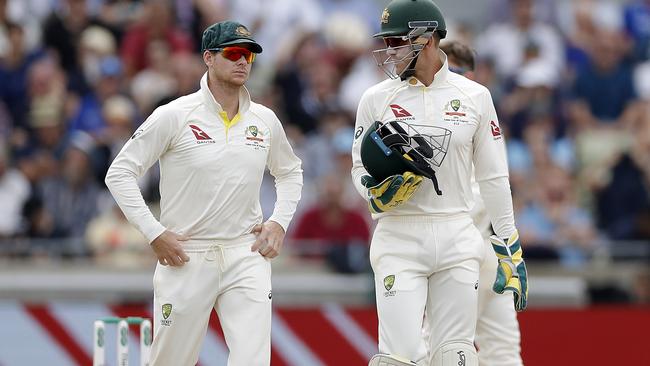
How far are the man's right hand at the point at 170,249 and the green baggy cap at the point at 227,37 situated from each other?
1046 mm

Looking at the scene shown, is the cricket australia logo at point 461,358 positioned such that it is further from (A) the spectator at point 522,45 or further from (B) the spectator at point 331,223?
(A) the spectator at point 522,45

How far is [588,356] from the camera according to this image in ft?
36.5

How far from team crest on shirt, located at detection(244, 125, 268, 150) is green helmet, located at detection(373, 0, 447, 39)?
0.85m

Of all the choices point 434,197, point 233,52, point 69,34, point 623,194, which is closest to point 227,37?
point 233,52

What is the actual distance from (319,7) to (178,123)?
25.1 feet

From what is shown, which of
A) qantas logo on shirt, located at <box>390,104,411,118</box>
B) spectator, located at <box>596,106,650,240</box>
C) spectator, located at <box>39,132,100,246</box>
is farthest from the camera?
spectator, located at <box>596,106,650,240</box>

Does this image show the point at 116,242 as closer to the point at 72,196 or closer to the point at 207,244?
the point at 72,196

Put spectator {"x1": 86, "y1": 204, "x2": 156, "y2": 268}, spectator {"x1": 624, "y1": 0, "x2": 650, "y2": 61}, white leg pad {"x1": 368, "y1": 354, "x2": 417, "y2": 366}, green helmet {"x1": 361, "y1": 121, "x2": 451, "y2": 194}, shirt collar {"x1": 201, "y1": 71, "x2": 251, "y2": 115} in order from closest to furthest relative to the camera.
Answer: white leg pad {"x1": 368, "y1": 354, "x2": 417, "y2": 366} < green helmet {"x1": 361, "y1": 121, "x2": 451, "y2": 194} < shirt collar {"x1": 201, "y1": 71, "x2": 251, "y2": 115} < spectator {"x1": 86, "y1": 204, "x2": 156, "y2": 268} < spectator {"x1": 624, "y1": 0, "x2": 650, "y2": 61}

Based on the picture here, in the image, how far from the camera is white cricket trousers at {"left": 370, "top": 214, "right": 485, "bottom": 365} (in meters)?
7.61

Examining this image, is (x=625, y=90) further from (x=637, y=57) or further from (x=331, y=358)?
(x=331, y=358)

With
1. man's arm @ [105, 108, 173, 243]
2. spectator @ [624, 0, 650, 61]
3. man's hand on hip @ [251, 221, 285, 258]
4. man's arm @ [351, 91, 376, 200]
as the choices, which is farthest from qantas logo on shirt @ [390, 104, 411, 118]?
spectator @ [624, 0, 650, 61]

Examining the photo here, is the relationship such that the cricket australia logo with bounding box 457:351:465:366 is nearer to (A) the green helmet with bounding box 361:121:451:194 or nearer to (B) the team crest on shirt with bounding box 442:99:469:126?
(A) the green helmet with bounding box 361:121:451:194

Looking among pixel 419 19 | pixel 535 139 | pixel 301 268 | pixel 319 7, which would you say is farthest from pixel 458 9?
pixel 419 19

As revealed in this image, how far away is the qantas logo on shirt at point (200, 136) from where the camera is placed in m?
7.79
